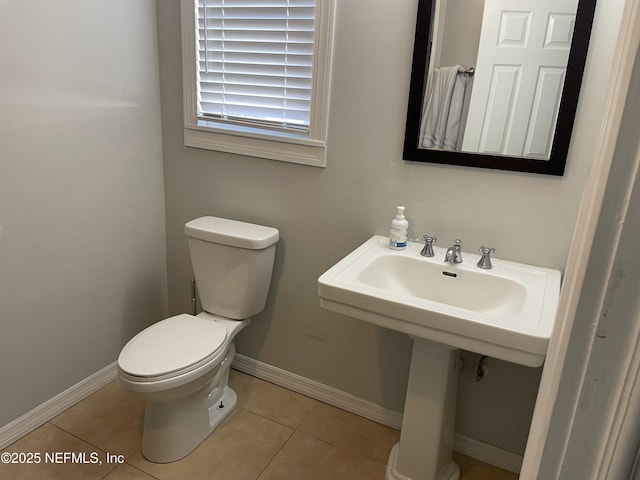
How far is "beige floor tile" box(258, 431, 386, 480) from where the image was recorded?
5.76ft

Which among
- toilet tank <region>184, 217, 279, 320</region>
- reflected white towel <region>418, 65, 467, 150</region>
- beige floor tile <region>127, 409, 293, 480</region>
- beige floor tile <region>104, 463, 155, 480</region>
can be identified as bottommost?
beige floor tile <region>104, 463, 155, 480</region>

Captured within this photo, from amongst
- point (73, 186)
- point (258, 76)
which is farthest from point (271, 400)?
point (258, 76)

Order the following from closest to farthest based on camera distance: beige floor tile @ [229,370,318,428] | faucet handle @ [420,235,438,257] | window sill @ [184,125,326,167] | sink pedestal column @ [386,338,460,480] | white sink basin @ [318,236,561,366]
Result: white sink basin @ [318,236,561,366]
sink pedestal column @ [386,338,460,480]
faucet handle @ [420,235,438,257]
window sill @ [184,125,326,167]
beige floor tile @ [229,370,318,428]

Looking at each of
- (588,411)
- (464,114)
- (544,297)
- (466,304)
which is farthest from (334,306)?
(588,411)

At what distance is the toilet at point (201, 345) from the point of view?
1.60m

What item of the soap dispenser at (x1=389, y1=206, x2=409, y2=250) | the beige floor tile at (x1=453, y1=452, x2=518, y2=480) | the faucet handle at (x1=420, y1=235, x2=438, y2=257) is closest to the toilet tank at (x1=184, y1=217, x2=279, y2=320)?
the soap dispenser at (x1=389, y1=206, x2=409, y2=250)

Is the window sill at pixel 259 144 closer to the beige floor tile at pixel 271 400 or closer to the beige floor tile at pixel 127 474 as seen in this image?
the beige floor tile at pixel 271 400

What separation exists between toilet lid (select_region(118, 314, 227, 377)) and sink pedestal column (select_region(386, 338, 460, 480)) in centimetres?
73

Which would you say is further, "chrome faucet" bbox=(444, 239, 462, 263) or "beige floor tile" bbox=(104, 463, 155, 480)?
"beige floor tile" bbox=(104, 463, 155, 480)

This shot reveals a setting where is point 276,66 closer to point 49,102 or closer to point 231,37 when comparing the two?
point 231,37

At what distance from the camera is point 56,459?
1.75 metres

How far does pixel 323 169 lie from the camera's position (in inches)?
73.7

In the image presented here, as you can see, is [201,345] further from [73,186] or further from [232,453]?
[73,186]

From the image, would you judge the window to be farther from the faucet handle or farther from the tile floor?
the tile floor
